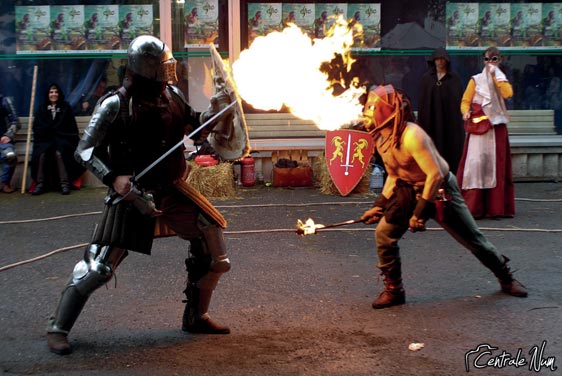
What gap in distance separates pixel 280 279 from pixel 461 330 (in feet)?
5.97

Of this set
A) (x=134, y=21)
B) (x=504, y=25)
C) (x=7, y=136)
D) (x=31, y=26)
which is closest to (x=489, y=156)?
(x=504, y=25)

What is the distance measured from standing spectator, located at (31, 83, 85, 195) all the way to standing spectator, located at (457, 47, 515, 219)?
5.83m

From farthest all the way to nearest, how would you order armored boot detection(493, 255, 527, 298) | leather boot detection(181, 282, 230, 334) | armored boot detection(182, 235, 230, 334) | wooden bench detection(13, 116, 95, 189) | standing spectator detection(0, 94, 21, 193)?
1. wooden bench detection(13, 116, 95, 189)
2. standing spectator detection(0, 94, 21, 193)
3. armored boot detection(493, 255, 527, 298)
4. leather boot detection(181, 282, 230, 334)
5. armored boot detection(182, 235, 230, 334)

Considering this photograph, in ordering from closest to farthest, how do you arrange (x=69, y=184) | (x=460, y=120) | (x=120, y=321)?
(x=120, y=321), (x=460, y=120), (x=69, y=184)

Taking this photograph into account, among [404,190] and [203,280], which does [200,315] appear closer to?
[203,280]

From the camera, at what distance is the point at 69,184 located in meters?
11.3

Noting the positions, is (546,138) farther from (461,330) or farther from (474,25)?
(461,330)

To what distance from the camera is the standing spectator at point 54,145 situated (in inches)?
442

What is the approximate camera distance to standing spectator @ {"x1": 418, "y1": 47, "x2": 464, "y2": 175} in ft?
Result: 34.4

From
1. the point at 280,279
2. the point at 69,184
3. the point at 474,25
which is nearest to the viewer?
the point at 280,279

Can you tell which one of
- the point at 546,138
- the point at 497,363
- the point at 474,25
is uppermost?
the point at 474,25

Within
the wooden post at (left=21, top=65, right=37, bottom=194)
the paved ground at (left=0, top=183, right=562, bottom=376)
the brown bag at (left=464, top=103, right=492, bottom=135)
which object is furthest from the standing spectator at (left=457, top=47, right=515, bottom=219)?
the wooden post at (left=21, top=65, right=37, bottom=194)

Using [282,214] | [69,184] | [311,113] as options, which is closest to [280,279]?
[311,113]

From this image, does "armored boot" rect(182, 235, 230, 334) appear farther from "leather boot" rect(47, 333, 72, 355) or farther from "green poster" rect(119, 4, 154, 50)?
"green poster" rect(119, 4, 154, 50)
